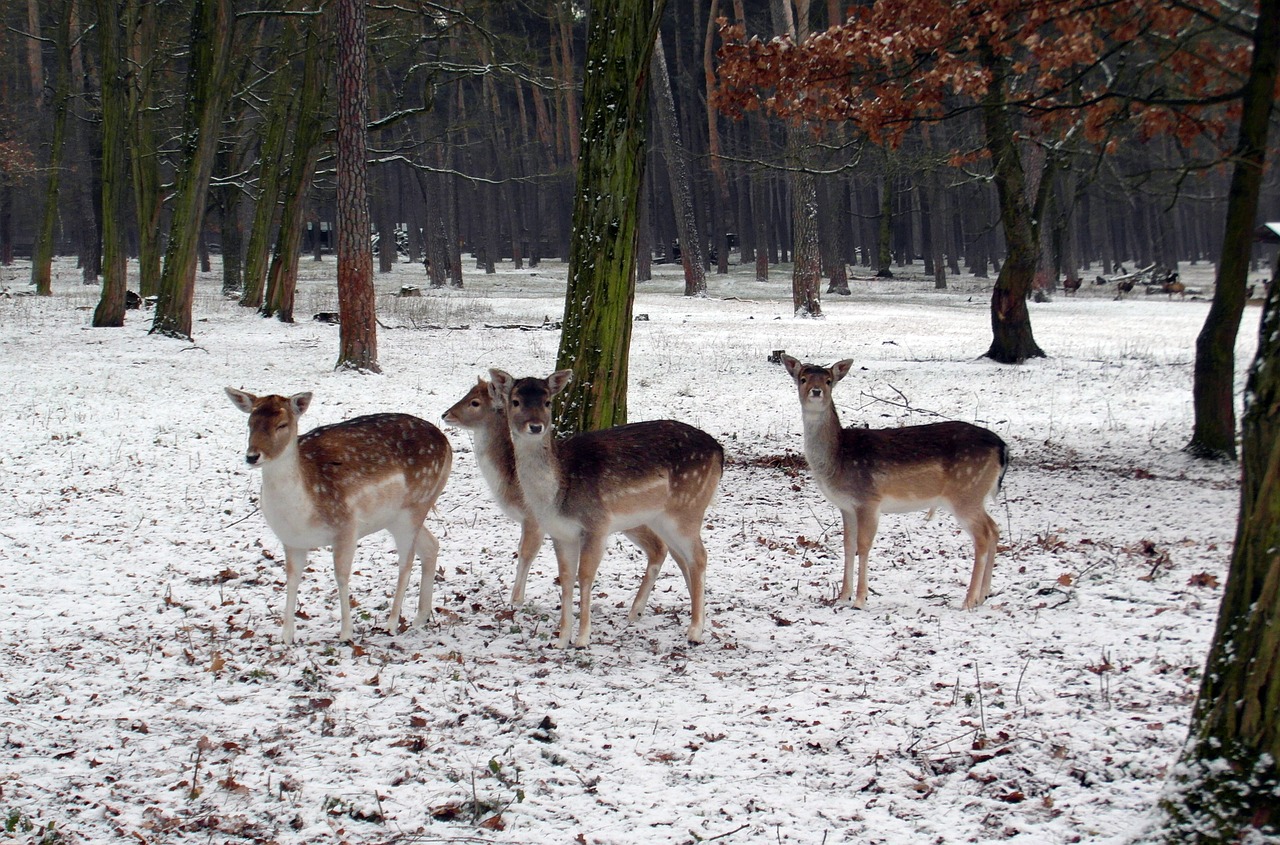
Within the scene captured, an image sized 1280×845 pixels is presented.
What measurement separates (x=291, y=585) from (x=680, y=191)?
3242 cm

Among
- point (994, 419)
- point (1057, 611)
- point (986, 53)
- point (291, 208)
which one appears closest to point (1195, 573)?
point (1057, 611)

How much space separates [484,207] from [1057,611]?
4776 cm

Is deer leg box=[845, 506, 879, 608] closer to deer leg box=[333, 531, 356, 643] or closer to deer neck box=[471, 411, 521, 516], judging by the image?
deer neck box=[471, 411, 521, 516]

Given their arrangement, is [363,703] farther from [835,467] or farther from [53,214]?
[53,214]

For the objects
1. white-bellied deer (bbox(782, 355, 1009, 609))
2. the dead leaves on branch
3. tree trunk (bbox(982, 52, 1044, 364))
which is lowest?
white-bellied deer (bbox(782, 355, 1009, 609))

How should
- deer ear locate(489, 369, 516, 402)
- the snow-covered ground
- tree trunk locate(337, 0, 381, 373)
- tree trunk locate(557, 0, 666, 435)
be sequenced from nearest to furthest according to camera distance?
the snow-covered ground, deer ear locate(489, 369, 516, 402), tree trunk locate(557, 0, 666, 435), tree trunk locate(337, 0, 381, 373)

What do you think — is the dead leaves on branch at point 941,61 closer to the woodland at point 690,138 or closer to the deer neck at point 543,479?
the woodland at point 690,138

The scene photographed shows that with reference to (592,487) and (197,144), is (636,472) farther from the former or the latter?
(197,144)

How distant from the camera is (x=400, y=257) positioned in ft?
214

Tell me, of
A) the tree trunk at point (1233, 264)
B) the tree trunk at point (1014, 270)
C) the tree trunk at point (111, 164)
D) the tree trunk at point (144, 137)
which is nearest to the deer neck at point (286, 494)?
the tree trunk at point (1233, 264)

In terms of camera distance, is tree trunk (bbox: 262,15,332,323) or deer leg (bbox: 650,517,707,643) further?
tree trunk (bbox: 262,15,332,323)

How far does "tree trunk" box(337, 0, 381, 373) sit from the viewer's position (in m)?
16.1

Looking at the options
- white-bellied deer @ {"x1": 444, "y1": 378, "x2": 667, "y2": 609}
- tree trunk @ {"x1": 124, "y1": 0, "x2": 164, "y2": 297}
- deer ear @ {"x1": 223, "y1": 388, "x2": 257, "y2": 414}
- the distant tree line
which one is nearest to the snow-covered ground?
white-bellied deer @ {"x1": 444, "y1": 378, "x2": 667, "y2": 609}

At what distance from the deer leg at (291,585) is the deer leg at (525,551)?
1427 mm
